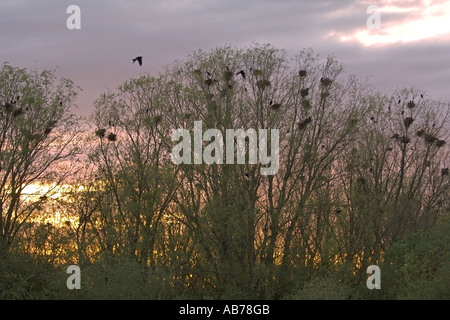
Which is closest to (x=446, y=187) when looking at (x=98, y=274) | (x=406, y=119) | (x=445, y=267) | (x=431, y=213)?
(x=431, y=213)

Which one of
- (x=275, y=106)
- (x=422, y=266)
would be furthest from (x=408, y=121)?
(x=422, y=266)

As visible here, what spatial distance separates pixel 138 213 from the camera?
38.6 meters

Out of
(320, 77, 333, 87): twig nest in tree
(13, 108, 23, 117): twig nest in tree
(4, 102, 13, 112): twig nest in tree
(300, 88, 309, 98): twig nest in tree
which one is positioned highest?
(320, 77, 333, 87): twig nest in tree

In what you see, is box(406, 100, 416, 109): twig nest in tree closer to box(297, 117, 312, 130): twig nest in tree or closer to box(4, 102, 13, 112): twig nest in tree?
box(297, 117, 312, 130): twig nest in tree

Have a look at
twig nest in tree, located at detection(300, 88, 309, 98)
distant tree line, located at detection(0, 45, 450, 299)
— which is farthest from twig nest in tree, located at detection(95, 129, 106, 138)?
twig nest in tree, located at detection(300, 88, 309, 98)

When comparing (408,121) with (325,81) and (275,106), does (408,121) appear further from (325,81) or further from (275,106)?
(275,106)

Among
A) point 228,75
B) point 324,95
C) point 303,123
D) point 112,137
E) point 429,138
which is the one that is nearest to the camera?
point 228,75

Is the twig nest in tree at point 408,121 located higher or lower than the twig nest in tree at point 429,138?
higher

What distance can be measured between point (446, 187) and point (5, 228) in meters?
31.7

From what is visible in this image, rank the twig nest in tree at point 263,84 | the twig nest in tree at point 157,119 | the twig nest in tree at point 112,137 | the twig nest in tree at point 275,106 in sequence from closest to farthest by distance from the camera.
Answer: the twig nest in tree at point 275,106
the twig nest in tree at point 263,84
the twig nest in tree at point 157,119
the twig nest in tree at point 112,137

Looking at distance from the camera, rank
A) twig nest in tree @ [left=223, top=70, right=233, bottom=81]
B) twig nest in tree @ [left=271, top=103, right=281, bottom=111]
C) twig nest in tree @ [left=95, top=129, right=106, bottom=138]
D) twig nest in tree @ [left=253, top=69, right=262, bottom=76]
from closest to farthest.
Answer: twig nest in tree @ [left=271, top=103, right=281, bottom=111] → twig nest in tree @ [left=223, top=70, right=233, bottom=81] → twig nest in tree @ [left=253, top=69, right=262, bottom=76] → twig nest in tree @ [left=95, top=129, right=106, bottom=138]

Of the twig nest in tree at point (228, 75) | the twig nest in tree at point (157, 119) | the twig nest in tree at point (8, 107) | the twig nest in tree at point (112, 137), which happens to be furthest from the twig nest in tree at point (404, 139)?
the twig nest in tree at point (8, 107)

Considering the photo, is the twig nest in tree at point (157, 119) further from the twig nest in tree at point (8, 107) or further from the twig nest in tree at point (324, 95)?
the twig nest in tree at point (324, 95)

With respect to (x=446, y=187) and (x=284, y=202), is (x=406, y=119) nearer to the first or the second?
(x=446, y=187)
